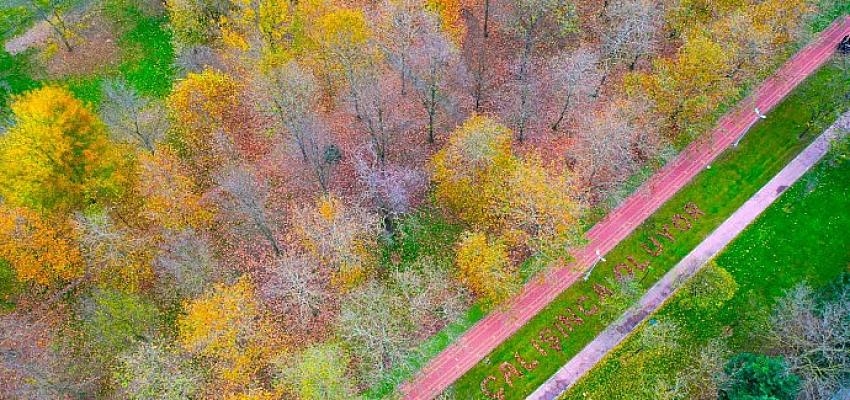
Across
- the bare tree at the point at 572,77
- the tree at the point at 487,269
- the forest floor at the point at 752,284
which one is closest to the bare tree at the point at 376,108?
the tree at the point at 487,269

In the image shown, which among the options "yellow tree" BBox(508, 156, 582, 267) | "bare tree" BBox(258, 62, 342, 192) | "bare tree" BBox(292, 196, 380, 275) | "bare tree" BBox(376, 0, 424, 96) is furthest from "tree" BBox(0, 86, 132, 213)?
"yellow tree" BBox(508, 156, 582, 267)

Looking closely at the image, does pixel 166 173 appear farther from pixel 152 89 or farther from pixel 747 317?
pixel 747 317

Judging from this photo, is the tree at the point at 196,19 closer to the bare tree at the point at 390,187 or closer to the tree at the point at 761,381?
the bare tree at the point at 390,187

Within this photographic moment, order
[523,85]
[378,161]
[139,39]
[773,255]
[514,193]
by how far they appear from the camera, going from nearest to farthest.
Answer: [514,193] → [773,255] → [378,161] → [523,85] → [139,39]

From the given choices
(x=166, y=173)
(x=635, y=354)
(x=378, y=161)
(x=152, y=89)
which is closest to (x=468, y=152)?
(x=378, y=161)

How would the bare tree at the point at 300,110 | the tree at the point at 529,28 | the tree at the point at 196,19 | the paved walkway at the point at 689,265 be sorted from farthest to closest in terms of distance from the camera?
1. the tree at the point at 196,19
2. the tree at the point at 529,28
3. the bare tree at the point at 300,110
4. the paved walkway at the point at 689,265

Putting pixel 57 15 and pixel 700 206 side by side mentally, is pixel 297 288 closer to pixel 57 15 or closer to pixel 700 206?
pixel 700 206
